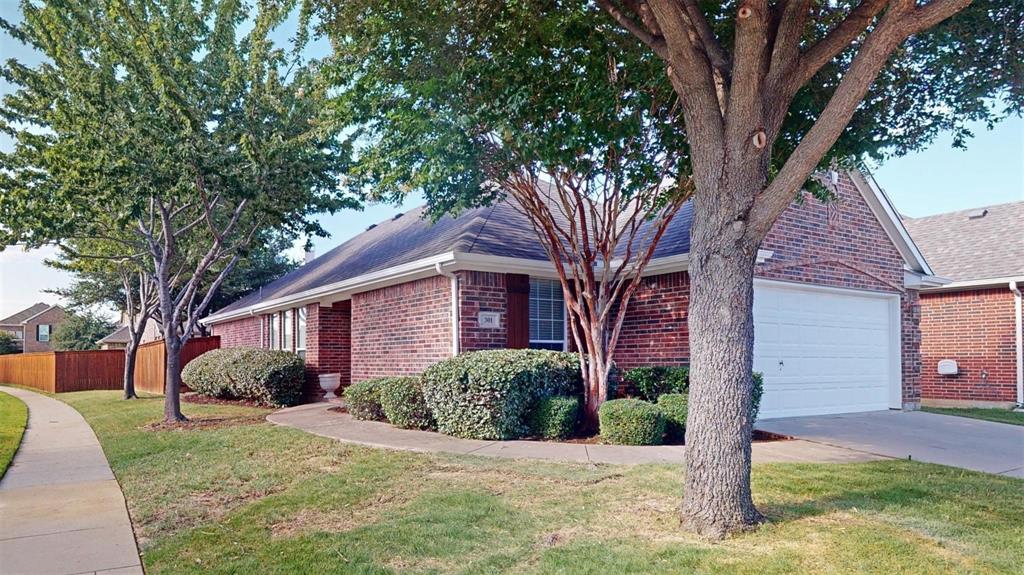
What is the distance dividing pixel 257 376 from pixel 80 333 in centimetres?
3890

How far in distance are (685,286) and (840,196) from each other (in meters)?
3.99

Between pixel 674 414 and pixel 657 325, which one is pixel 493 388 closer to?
pixel 674 414

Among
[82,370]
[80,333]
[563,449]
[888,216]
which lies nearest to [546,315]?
[563,449]

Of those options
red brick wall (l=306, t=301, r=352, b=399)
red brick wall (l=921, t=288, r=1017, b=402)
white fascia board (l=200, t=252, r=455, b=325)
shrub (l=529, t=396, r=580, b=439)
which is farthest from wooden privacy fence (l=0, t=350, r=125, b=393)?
red brick wall (l=921, t=288, r=1017, b=402)

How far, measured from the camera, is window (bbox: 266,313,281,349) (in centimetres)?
1902

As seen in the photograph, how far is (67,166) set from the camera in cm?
1146

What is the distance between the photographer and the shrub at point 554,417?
356 inches

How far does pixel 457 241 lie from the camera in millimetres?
11234

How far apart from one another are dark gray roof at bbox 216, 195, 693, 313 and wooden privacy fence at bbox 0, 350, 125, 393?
13308 mm

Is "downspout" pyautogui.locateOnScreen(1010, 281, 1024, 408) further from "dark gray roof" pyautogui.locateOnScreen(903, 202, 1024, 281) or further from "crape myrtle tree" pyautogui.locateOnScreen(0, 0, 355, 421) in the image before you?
"crape myrtle tree" pyautogui.locateOnScreen(0, 0, 355, 421)

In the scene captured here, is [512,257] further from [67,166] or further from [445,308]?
[67,166]

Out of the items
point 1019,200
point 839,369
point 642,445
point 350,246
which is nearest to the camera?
point 642,445

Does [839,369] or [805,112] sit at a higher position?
[805,112]

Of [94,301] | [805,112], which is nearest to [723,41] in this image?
[805,112]
